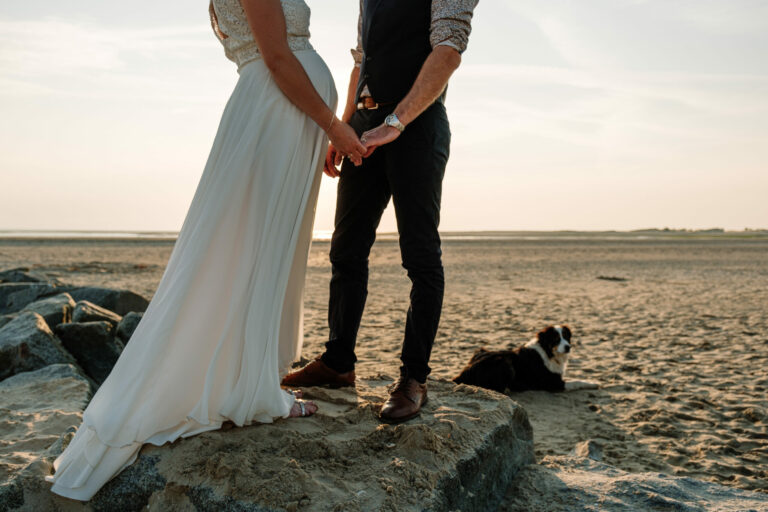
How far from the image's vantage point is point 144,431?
7.73ft

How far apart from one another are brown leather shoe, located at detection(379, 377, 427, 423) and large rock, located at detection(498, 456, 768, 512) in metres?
0.60

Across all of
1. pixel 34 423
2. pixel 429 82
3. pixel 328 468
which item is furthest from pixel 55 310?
pixel 429 82

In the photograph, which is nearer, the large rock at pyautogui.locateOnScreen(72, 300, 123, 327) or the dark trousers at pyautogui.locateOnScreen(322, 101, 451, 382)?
the dark trousers at pyautogui.locateOnScreen(322, 101, 451, 382)

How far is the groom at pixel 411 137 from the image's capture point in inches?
112

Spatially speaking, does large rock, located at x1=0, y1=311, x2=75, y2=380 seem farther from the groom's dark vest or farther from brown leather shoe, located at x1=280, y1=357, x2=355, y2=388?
the groom's dark vest

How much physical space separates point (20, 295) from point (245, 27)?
6.63 m

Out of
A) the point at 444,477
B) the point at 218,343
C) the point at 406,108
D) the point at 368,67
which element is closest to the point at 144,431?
the point at 218,343

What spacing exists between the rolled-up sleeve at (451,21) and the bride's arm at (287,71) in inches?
24.5

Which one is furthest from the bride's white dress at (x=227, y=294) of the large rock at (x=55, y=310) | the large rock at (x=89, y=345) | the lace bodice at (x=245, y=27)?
the large rock at (x=55, y=310)

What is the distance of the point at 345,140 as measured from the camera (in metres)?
2.79

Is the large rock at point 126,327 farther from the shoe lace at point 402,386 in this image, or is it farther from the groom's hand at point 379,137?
the groom's hand at point 379,137

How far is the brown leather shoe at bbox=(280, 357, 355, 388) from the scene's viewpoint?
342 cm

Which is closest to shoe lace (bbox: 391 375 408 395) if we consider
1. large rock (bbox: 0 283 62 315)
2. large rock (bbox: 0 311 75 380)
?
large rock (bbox: 0 311 75 380)

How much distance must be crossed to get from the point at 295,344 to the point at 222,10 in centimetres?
170
